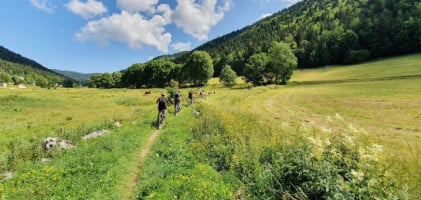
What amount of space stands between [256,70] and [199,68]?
2324 cm

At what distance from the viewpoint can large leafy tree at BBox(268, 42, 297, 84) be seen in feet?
279

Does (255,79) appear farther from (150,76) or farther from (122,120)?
(122,120)

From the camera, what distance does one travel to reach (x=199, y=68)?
103875 millimetres

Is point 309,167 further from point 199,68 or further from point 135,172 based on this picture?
point 199,68

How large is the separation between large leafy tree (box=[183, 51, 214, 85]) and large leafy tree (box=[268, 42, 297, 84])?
2559 centimetres

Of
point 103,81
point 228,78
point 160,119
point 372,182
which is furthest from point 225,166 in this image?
point 103,81

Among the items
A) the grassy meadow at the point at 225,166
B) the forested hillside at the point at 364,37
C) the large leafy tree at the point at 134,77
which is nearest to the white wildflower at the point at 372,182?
the grassy meadow at the point at 225,166

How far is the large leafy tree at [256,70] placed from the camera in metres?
93.8

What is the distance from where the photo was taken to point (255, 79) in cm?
9619

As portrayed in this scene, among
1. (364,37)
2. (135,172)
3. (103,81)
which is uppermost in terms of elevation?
(364,37)

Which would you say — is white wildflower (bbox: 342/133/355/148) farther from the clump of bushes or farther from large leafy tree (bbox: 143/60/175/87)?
large leafy tree (bbox: 143/60/175/87)

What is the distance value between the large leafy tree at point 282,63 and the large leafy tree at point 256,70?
15.5 ft

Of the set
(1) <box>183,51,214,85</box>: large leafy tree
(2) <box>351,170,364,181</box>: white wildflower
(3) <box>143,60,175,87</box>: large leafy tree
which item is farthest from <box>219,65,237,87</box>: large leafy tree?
(2) <box>351,170,364,181</box>: white wildflower

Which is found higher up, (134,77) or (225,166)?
(134,77)
